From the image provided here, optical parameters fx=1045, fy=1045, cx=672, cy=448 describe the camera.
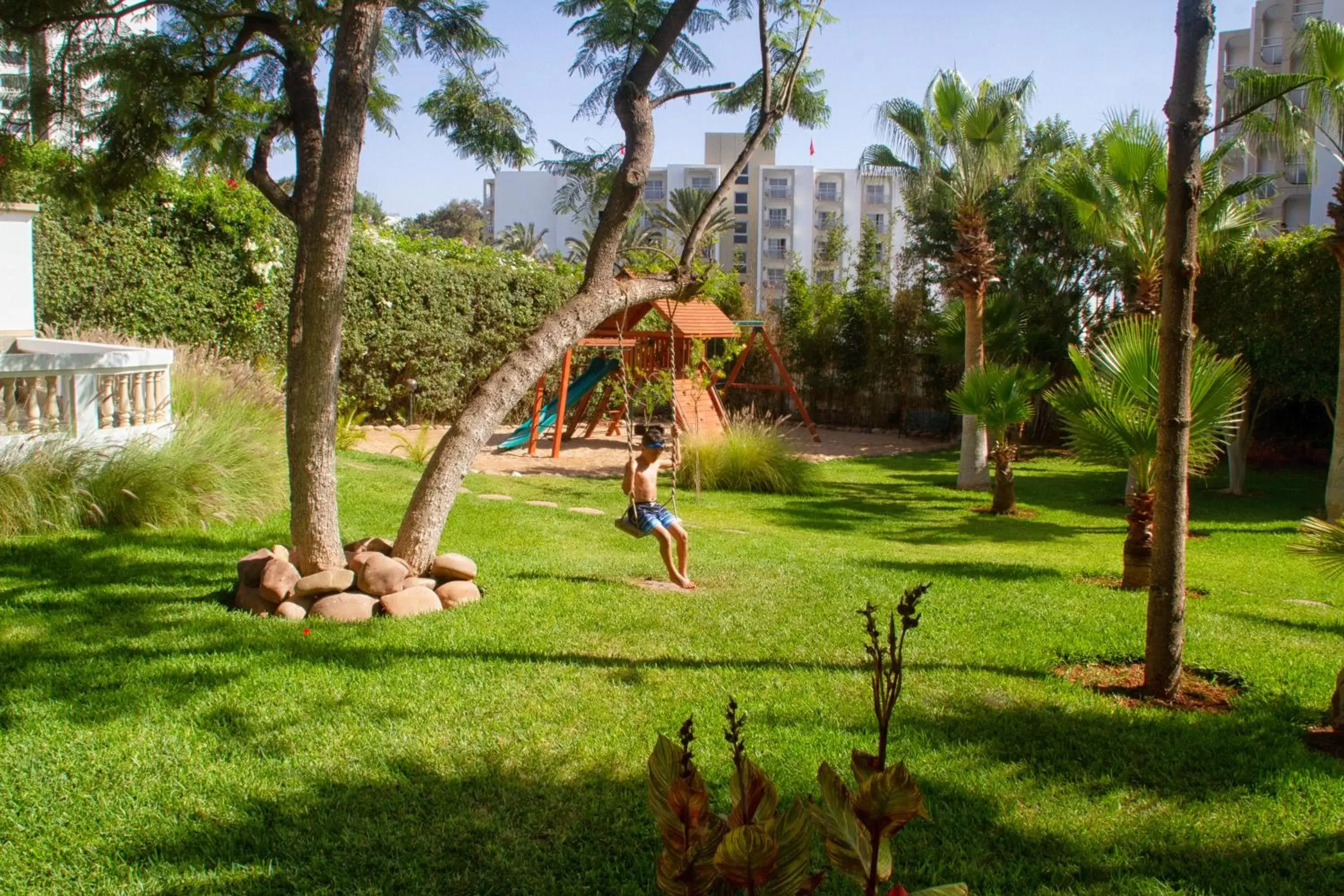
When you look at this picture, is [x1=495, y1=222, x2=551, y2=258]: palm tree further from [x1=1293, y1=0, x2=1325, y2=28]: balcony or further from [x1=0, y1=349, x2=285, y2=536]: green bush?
[x1=0, y1=349, x2=285, y2=536]: green bush

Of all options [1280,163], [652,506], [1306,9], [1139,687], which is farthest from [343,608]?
[1306,9]

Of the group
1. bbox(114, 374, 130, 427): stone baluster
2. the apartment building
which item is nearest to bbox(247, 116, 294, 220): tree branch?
bbox(114, 374, 130, 427): stone baluster

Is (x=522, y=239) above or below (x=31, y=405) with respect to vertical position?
above

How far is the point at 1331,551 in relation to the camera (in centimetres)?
448

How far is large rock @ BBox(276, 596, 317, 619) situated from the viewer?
218 inches

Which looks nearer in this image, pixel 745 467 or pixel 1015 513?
pixel 1015 513

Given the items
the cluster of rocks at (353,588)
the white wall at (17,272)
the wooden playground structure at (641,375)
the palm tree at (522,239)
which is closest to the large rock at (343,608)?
the cluster of rocks at (353,588)

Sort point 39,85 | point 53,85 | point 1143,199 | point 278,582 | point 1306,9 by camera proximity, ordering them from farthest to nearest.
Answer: point 1306,9
point 1143,199
point 53,85
point 39,85
point 278,582

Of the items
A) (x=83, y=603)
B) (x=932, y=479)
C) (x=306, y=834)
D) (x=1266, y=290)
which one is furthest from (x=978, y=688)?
(x=1266, y=290)

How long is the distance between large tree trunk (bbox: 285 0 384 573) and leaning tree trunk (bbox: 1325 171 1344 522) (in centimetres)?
1032

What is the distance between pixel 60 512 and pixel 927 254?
61.3 ft

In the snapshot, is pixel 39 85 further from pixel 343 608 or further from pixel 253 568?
pixel 343 608

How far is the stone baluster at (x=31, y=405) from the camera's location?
24.2 ft

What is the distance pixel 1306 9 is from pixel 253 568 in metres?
41.7
